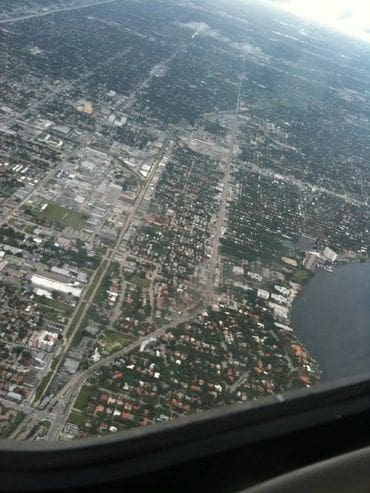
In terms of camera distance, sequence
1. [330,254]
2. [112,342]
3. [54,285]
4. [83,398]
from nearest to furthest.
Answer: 1. [83,398]
2. [112,342]
3. [54,285]
4. [330,254]

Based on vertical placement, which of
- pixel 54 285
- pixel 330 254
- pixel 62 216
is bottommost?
pixel 62 216

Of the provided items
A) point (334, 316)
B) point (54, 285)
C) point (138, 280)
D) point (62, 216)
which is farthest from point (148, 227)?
point (334, 316)

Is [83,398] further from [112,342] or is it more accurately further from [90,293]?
[90,293]

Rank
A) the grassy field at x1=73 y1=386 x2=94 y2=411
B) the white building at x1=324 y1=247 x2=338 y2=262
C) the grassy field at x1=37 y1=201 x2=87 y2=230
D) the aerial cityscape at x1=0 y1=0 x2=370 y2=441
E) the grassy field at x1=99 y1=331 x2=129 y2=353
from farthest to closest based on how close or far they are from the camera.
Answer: the white building at x1=324 y1=247 x2=338 y2=262
the grassy field at x1=37 y1=201 x2=87 y2=230
the grassy field at x1=99 y1=331 x2=129 y2=353
the aerial cityscape at x1=0 y1=0 x2=370 y2=441
the grassy field at x1=73 y1=386 x2=94 y2=411

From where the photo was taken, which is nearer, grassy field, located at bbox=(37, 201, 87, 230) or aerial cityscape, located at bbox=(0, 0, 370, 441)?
aerial cityscape, located at bbox=(0, 0, 370, 441)

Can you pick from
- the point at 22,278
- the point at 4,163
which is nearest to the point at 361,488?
the point at 22,278

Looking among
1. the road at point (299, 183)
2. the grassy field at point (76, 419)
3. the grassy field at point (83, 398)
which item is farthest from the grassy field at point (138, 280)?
the road at point (299, 183)

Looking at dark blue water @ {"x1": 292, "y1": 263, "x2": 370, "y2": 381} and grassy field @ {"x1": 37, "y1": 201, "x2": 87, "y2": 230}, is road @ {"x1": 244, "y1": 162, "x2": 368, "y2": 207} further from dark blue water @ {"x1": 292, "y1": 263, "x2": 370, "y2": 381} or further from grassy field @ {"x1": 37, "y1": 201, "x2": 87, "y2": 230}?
grassy field @ {"x1": 37, "y1": 201, "x2": 87, "y2": 230}

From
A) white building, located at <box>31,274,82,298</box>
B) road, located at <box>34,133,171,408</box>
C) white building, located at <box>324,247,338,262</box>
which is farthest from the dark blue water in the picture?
white building, located at <box>31,274,82,298</box>
